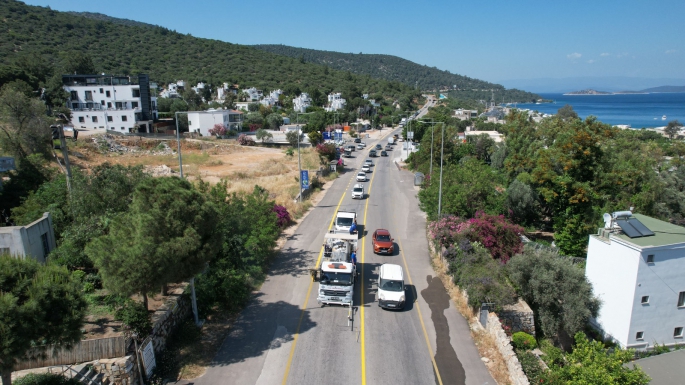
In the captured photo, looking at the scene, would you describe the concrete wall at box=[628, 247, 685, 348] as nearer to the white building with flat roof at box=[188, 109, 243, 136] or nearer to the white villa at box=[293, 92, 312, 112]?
the white building with flat roof at box=[188, 109, 243, 136]

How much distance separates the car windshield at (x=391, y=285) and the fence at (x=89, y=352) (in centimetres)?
1073

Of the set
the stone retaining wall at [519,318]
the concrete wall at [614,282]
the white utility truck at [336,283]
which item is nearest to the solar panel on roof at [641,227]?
the concrete wall at [614,282]

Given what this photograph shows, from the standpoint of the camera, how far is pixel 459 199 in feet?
91.7

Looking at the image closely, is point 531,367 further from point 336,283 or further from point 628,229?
point 628,229

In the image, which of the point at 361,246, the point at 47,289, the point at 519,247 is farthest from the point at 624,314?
the point at 47,289

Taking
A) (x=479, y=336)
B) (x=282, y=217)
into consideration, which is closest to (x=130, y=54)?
(x=282, y=217)

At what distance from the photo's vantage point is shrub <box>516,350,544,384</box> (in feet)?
47.9

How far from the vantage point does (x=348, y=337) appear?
16484 millimetres

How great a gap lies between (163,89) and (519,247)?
126 meters

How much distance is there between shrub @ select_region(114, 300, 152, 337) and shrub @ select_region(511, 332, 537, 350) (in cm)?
1378

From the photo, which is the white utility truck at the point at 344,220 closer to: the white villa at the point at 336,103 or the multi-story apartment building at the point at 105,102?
the multi-story apartment building at the point at 105,102

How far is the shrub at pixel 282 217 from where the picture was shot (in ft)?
98.6

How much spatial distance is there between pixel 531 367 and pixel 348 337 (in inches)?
262

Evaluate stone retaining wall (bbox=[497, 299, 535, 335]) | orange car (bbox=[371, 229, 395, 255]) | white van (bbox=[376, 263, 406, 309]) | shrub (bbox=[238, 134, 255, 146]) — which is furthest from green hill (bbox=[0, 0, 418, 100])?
stone retaining wall (bbox=[497, 299, 535, 335])
